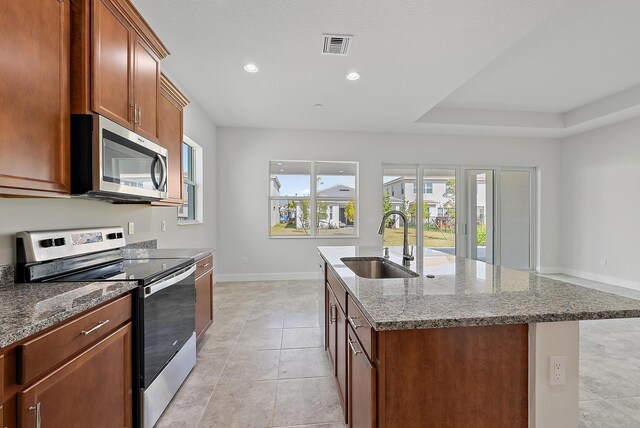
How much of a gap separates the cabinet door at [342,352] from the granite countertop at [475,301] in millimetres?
267

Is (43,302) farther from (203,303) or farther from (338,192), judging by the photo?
(338,192)

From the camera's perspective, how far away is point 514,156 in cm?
571

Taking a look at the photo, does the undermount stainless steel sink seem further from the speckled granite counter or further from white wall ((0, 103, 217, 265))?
white wall ((0, 103, 217, 265))

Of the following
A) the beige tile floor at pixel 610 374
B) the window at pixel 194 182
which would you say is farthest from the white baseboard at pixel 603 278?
the window at pixel 194 182

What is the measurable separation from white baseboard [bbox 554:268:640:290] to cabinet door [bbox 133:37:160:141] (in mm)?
7031

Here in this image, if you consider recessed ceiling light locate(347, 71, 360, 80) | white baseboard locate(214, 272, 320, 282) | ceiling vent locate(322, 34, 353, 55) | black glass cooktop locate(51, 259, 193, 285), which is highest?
recessed ceiling light locate(347, 71, 360, 80)

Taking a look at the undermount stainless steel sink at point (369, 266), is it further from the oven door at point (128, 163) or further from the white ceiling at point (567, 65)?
the white ceiling at point (567, 65)

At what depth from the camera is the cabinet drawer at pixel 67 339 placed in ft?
3.05

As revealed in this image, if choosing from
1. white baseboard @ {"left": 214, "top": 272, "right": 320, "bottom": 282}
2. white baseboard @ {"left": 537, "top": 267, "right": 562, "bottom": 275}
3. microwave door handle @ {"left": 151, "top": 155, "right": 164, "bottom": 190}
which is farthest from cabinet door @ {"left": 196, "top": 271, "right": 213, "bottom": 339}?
white baseboard @ {"left": 537, "top": 267, "right": 562, "bottom": 275}

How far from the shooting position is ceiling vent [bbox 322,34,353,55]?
8.22ft

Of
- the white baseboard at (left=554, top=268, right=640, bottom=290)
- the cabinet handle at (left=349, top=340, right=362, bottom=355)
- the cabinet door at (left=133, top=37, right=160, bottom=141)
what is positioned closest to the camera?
the cabinet handle at (left=349, top=340, right=362, bottom=355)

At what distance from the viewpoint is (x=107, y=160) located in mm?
1600

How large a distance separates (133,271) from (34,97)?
102 cm

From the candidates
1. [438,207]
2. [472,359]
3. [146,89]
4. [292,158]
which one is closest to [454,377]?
[472,359]
